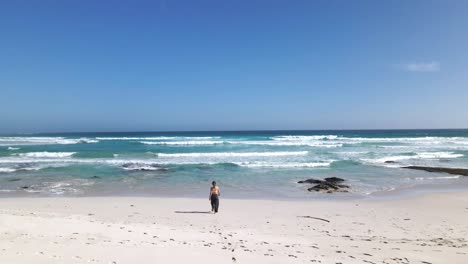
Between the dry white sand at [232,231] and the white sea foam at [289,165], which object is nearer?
the dry white sand at [232,231]

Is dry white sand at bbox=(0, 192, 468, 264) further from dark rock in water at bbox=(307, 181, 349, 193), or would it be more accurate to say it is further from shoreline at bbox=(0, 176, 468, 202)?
dark rock in water at bbox=(307, 181, 349, 193)

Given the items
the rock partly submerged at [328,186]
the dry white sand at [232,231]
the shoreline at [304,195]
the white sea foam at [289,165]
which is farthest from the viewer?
the white sea foam at [289,165]

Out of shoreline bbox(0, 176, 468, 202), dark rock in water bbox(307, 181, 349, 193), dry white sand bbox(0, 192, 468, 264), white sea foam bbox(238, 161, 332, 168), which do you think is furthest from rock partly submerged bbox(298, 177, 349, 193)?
white sea foam bbox(238, 161, 332, 168)

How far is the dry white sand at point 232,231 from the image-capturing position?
5883 millimetres

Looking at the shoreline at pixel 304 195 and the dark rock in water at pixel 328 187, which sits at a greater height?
the dark rock in water at pixel 328 187

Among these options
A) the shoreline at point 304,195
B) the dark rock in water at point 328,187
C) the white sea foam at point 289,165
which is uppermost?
the white sea foam at point 289,165

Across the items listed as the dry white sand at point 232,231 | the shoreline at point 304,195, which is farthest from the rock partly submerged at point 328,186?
the dry white sand at point 232,231

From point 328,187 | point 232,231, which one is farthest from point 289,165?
Answer: point 232,231

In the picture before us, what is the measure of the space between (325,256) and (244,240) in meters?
1.75

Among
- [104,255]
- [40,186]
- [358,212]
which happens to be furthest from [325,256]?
[40,186]

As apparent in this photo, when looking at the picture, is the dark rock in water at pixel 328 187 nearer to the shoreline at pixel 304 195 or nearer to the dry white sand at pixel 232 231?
the shoreline at pixel 304 195

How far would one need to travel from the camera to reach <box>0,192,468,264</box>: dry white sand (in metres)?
5.88

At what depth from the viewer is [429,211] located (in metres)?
10.7

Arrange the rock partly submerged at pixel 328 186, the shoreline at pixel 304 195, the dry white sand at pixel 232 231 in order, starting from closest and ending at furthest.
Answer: the dry white sand at pixel 232 231 → the shoreline at pixel 304 195 → the rock partly submerged at pixel 328 186
